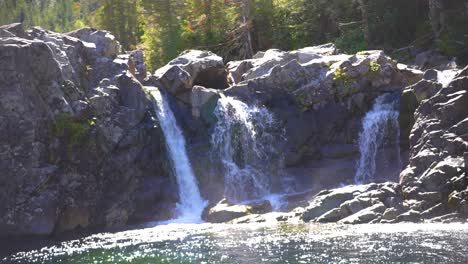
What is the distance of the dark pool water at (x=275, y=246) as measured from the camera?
2561 cm

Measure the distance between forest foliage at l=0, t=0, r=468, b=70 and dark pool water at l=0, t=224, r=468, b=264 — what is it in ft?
85.0

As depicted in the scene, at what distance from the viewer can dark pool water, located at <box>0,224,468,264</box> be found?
1008 inches

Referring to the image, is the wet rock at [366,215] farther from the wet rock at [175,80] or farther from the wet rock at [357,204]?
the wet rock at [175,80]

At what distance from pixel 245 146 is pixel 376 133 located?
386 inches

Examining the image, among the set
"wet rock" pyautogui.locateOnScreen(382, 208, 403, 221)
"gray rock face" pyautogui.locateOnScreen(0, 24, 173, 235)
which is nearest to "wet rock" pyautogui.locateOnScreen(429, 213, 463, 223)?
"wet rock" pyautogui.locateOnScreen(382, 208, 403, 221)

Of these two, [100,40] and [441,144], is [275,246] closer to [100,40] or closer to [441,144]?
[441,144]

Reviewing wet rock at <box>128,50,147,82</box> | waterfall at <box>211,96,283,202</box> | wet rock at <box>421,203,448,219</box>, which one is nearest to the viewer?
wet rock at <box>421,203,448,219</box>

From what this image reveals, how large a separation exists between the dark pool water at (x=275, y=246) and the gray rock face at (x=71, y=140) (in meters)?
5.84

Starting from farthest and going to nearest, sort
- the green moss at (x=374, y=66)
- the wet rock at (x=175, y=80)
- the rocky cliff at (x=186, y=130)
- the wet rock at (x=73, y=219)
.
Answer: the wet rock at (x=175, y=80) → the green moss at (x=374, y=66) → the wet rock at (x=73, y=219) → the rocky cliff at (x=186, y=130)

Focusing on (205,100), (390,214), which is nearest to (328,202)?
(390,214)

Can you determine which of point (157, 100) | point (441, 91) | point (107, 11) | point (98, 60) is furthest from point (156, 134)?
point (107, 11)

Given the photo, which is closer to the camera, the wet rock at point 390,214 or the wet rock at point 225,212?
the wet rock at point 390,214

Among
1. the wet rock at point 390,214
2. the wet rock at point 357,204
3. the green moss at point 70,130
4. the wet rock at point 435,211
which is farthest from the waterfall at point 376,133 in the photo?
the green moss at point 70,130

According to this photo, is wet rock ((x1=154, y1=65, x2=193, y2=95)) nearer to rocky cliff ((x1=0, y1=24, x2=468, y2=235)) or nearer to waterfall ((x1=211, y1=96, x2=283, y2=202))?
rocky cliff ((x1=0, y1=24, x2=468, y2=235))
